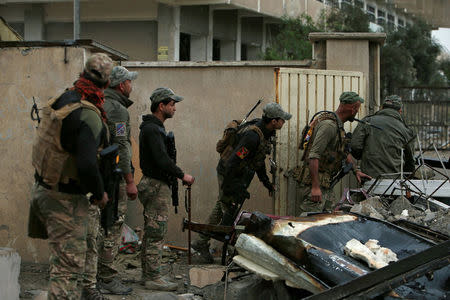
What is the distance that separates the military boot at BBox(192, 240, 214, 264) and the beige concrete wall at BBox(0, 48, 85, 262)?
1576mm

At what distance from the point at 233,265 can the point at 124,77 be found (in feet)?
6.47

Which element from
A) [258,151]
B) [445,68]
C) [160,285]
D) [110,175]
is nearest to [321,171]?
[258,151]

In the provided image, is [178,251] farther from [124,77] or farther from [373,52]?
[373,52]

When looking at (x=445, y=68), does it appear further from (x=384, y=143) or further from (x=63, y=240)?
(x=63, y=240)

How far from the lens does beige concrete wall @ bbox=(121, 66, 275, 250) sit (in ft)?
23.9

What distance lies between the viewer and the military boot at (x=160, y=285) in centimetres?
540

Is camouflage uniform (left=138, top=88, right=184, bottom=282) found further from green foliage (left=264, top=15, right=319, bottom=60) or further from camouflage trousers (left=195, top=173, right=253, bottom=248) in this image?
green foliage (left=264, top=15, right=319, bottom=60)

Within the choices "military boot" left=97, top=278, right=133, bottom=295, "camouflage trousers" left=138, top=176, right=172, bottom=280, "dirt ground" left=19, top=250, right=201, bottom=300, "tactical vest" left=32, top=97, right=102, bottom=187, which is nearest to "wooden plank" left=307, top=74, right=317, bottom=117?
"dirt ground" left=19, top=250, right=201, bottom=300

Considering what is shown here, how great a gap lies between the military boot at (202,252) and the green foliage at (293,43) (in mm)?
10914

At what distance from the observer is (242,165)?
6.27 meters

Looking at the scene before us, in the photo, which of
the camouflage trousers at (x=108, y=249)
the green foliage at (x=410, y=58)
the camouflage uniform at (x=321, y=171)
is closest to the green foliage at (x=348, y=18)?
the green foliage at (x=410, y=58)

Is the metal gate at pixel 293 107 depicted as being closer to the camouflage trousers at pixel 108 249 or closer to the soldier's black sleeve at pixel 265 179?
the soldier's black sleeve at pixel 265 179

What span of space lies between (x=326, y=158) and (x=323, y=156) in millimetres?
36

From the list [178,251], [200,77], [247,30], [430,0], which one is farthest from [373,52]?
[430,0]
